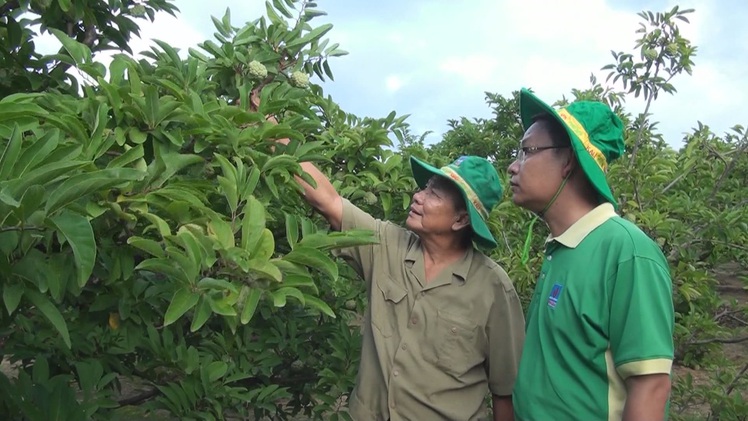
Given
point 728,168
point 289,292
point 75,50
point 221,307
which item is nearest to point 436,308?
point 289,292

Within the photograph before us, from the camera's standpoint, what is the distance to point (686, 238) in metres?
3.53

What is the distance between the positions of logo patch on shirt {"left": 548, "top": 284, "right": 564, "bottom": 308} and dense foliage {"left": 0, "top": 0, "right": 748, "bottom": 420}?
0.47 metres

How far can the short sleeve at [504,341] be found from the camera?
220cm

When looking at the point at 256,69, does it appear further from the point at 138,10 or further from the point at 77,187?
the point at 77,187

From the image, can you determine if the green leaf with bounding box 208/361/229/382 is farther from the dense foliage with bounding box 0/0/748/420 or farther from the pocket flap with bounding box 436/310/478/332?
the pocket flap with bounding box 436/310/478/332

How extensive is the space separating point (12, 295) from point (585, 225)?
125cm

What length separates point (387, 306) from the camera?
2289mm

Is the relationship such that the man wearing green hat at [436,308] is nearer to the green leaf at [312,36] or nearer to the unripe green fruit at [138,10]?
the green leaf at [312,36]

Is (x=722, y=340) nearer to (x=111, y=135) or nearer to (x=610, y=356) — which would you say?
(x=610, y=356)

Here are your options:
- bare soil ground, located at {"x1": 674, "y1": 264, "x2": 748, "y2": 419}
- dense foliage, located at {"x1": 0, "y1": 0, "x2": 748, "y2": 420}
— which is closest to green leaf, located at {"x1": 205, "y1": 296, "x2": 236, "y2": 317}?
dense foliage, located at {"x1": 0, "y1": 0, "x2": 748, "y2": 420}

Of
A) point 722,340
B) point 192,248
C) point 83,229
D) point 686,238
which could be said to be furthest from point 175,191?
point 722,340

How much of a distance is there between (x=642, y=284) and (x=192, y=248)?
2.97 feet

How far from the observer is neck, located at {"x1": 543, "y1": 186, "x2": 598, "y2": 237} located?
1746mm

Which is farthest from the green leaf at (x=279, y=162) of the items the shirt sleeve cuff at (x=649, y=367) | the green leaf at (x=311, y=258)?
the shirt sleeve cuff at (x=649, y=367)
